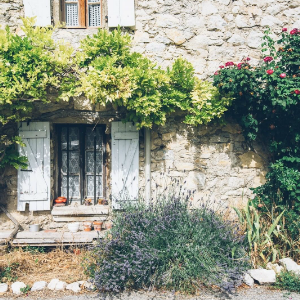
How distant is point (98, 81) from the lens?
412cm

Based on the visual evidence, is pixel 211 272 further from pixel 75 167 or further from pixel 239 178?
pixel 75 167

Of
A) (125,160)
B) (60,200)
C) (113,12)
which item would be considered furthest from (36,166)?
(113,12)

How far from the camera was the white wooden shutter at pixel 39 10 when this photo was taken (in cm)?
477

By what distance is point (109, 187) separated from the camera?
5.20 meters

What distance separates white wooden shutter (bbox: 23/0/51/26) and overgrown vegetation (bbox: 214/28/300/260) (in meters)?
2.62

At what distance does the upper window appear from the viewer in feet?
16.5

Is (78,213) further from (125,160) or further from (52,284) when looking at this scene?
(52,284)

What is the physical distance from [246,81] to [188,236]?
85.2 inches

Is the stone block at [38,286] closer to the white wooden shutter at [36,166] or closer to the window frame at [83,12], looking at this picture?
the white wooden shutter at [36,166]

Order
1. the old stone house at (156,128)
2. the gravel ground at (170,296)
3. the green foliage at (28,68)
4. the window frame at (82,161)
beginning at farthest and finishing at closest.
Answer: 1. the window frame at (82,161)
2. the old stone house at (156,128)
3. the green foliage at (28,68)
4. the gravel ground at (170,296)

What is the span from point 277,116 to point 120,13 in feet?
8.90

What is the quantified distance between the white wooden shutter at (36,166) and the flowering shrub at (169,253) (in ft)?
4.61

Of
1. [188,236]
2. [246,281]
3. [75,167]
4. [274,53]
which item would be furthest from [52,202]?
[274,53]

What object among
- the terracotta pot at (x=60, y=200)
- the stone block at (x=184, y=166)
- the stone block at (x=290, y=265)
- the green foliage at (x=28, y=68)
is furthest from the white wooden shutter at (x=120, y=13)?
the stone block at (x=290, y=265)
